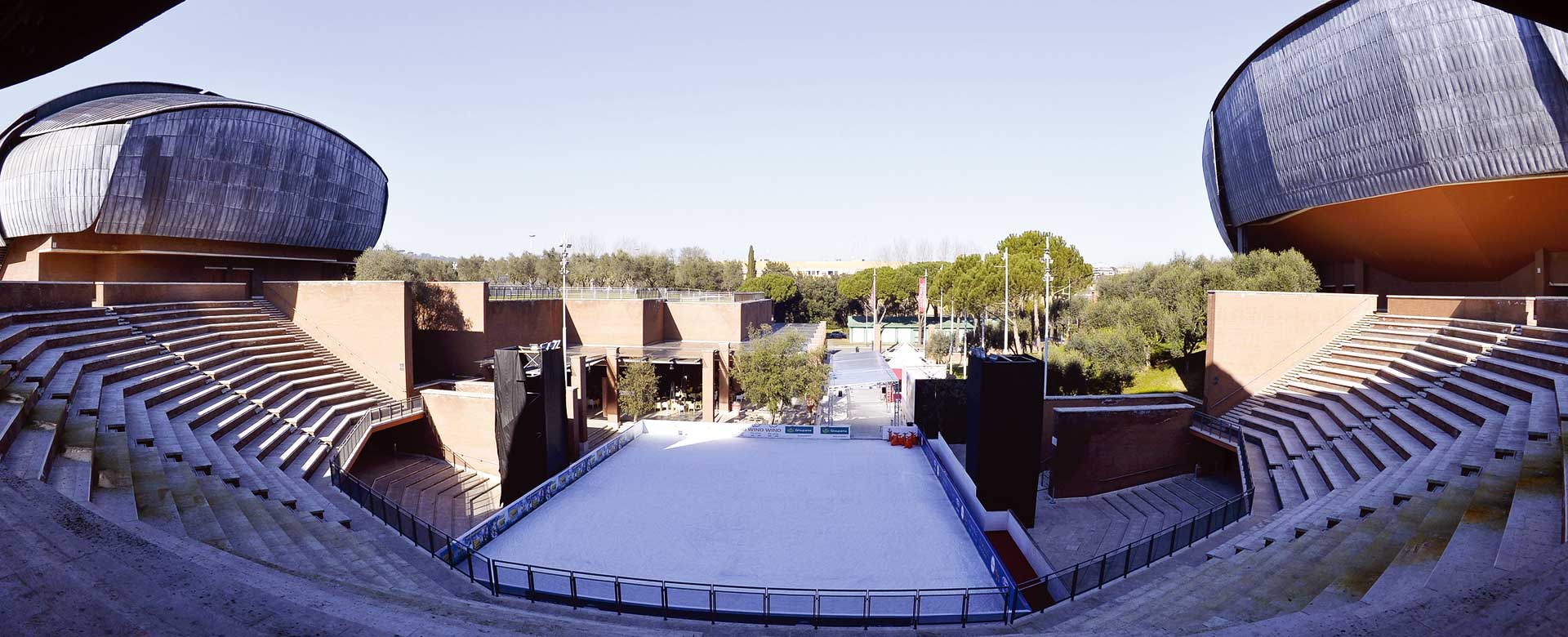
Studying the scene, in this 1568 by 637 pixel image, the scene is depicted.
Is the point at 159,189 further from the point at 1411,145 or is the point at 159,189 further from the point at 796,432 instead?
the point at 1411,145

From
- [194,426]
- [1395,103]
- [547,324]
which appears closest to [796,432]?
[194,426]

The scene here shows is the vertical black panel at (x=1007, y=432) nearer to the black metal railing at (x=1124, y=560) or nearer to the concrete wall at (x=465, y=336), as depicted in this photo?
the black metal railing at (x=1124, y=560)

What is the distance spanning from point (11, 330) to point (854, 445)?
2133 cm

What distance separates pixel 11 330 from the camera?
1519 cm

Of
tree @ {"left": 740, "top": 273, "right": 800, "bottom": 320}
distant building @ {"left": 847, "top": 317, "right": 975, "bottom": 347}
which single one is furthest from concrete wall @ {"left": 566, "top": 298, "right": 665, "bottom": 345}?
distant building @ {"left": 847, "top": 317, "right": 975, "bottom": 347}

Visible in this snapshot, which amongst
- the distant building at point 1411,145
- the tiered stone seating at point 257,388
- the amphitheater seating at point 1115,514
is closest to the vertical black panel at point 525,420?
the tiered stone seating at point 257,388

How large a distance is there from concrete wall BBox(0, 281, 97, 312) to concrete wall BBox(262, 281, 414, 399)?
273 inches

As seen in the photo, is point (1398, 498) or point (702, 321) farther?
point (702, 321)

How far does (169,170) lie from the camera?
33469 millimetres

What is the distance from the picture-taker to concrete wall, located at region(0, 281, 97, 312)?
17.4 m

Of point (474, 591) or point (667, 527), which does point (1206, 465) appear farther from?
point (474, 591)

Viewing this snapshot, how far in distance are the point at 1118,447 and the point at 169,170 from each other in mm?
45027

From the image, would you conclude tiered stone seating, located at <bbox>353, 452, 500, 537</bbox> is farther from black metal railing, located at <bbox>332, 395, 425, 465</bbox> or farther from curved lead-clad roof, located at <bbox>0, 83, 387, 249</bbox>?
curved lead-clad roof, located at <bbox>0, 83, 387, 249</bbox>

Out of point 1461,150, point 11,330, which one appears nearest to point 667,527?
point 11,330
